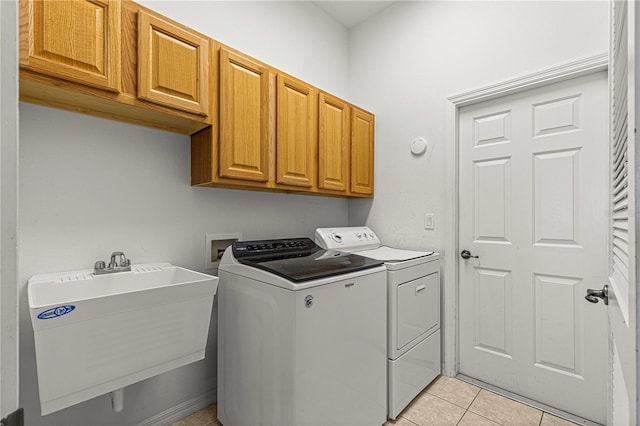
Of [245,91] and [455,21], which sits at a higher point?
[455,21]

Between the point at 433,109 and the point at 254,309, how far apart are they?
1.95m

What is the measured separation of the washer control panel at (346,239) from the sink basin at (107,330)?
3.29ft

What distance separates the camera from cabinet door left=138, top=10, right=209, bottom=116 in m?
1.38

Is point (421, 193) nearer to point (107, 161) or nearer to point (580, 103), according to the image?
point (580, 103)

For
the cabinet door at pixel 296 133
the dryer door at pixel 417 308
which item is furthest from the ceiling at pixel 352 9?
the dryer door at pixel 417 308

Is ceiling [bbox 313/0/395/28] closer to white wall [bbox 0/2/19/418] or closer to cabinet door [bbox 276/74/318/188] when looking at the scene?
cabinet door [bbox 276/74/318/188]

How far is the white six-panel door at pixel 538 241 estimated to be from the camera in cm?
178

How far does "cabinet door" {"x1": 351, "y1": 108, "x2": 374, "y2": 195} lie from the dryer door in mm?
899

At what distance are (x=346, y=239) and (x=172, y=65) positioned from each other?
155cm

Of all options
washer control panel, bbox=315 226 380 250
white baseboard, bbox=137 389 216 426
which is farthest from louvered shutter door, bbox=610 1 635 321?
white baseboard, bbox=137 389 216 426

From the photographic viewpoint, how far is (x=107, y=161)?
5.14ft

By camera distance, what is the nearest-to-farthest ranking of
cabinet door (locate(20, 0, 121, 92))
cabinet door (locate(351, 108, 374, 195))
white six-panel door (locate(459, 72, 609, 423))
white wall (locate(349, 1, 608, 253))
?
cabinet door (locate(20, 0, 121, 92))
white six-panel door (locate(459, 72, 609, 423))
white wall (locate(349, 1, 608, 253))
cabinet door (locate(351, 108, 374, 195))

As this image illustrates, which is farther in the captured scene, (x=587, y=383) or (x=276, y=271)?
(x=587, y=383)

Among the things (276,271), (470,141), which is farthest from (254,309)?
(470,141)
